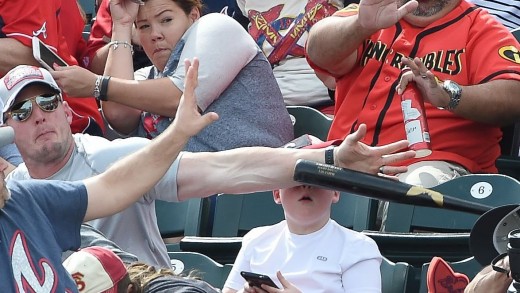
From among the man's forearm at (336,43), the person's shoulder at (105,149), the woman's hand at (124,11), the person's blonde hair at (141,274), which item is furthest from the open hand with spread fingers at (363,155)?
the woman's hand at (124,11)

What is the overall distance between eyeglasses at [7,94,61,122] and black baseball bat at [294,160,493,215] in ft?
4.07

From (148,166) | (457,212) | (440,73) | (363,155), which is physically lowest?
(457,212)

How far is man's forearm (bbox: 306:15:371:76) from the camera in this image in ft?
16.3

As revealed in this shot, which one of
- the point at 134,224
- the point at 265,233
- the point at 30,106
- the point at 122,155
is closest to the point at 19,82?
the point at 30,106

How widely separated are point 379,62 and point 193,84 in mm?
1529

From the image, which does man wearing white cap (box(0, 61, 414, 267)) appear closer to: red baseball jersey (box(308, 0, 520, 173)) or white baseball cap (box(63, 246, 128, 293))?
white baseball cap (box(63, 246, 128, 293))

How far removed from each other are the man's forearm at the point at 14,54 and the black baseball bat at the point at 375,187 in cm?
240

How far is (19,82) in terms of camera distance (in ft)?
15.1

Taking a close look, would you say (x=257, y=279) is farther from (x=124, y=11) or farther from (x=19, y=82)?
(x=124, y=11)

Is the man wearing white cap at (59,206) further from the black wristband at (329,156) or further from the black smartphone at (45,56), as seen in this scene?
the black smartphone at (45,56)

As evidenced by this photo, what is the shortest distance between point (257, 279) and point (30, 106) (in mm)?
1344

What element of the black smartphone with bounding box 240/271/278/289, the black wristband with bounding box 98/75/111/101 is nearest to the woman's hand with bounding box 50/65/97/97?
the black wristband with bounding box 98/75/111/101

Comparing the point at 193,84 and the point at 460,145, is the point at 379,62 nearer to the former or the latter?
the point at 460,145

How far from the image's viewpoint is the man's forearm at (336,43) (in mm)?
4980
